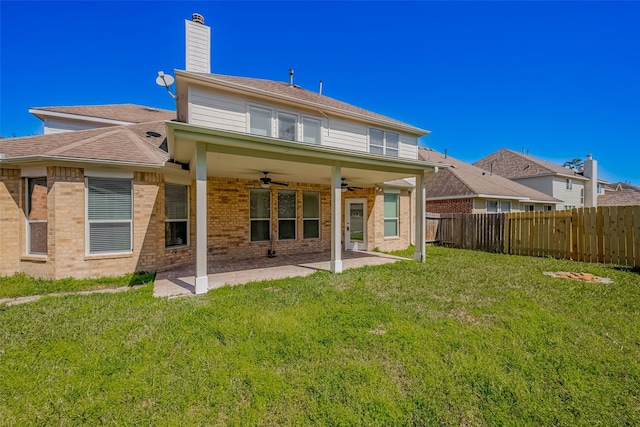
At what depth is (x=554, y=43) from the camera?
10.3 meters

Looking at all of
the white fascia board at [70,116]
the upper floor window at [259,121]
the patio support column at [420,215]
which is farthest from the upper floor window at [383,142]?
the white fascia board at [70,116]

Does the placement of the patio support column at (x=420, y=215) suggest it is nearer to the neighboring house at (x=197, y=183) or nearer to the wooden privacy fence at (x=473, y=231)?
the neighboring house at (x=197, y=183)

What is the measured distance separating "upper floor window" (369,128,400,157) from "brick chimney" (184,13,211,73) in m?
6.84

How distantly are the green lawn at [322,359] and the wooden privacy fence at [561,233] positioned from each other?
491cm

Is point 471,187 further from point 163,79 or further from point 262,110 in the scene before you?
point 163,79

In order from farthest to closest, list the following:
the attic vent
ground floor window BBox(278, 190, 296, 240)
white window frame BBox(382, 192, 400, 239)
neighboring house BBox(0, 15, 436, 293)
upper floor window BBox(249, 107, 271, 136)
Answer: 1. white window frame BBox(382, 192, 400, 239)
2. ground floor window BBox(278, 190, 296, 240)
3. the attic vent
4. upper floor window BBox(249, 107, 271, 136)
5. neighboring house BBox(0, 15, 436, 293)

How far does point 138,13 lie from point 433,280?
1191cm

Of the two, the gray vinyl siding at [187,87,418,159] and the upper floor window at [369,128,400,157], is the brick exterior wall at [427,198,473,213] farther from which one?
the gray vinyl siding at [187,87,418,159]

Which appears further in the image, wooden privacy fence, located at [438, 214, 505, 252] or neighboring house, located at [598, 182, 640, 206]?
neighboring house, located at [598, 182, 640, 206]

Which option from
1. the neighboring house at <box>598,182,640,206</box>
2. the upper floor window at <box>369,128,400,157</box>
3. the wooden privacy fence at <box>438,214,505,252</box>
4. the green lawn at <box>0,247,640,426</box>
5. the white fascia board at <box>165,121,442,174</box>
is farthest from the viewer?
the neighboring house at <box>598,182,640,206</box>

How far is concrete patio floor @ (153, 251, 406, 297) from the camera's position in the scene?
20.7 ft

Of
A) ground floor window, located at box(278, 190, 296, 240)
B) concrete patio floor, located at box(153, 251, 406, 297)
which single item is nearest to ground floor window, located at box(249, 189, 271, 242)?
ground floor window, located at box(278, 190, 296, 240)

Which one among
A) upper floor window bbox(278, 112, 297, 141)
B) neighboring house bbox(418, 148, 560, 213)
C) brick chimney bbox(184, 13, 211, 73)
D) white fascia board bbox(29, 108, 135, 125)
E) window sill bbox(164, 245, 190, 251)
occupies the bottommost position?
window sill bbox(164, 245, 190, 251)

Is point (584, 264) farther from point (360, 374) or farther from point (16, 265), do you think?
point (16, 265)
